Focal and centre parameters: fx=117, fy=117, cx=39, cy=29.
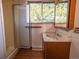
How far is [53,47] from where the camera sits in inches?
92.2

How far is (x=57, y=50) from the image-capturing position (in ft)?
7.75

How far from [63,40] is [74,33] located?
0.88ft

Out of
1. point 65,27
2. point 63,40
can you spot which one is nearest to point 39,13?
point 65,27

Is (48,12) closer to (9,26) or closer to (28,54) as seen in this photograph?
(9,26)

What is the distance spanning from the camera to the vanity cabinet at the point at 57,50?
2336 millimetres

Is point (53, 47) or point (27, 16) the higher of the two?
point (27, 16)

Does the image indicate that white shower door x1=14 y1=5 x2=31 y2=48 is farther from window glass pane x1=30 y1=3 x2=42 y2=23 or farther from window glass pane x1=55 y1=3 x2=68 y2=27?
window glass pane x1=55 y1=3 x2=68 y2=27

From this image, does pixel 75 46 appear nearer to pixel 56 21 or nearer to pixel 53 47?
pixel 53 47

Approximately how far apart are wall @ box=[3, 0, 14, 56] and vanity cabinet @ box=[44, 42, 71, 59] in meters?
1.32

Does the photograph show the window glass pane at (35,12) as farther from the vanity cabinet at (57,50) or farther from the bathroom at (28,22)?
the vanity cabinet at (57,50)

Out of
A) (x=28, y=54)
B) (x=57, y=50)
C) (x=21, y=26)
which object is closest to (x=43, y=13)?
(x=21, y=26)

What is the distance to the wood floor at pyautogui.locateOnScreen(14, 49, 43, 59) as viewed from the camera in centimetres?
333

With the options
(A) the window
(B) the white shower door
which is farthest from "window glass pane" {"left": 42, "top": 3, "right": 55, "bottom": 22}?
(B) the white shower door

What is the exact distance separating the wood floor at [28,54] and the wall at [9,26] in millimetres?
294
